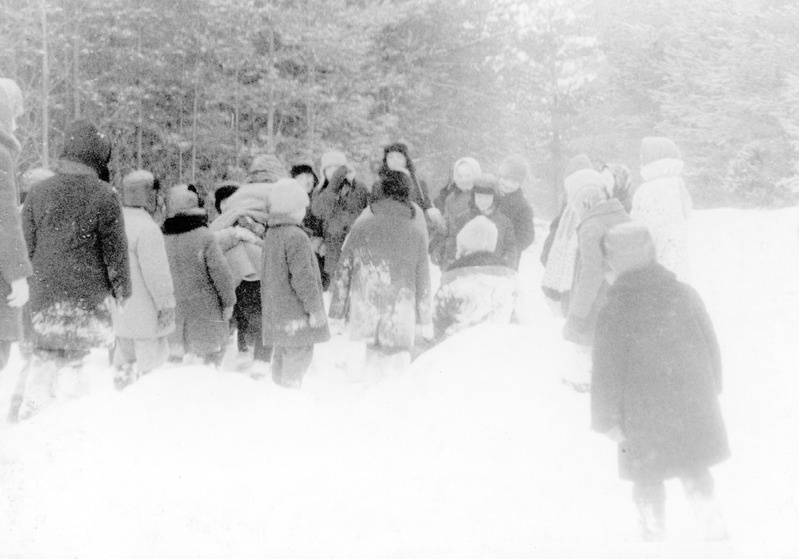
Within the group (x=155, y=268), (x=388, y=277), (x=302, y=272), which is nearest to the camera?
(x=155, y=268)

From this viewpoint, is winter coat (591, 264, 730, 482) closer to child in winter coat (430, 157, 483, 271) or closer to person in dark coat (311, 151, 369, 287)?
child in winter coat (430, 157, 483, 271)

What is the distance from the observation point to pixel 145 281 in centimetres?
645

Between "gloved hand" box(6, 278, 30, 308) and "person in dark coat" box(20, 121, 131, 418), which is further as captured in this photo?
"person in dark coat" box(20, 121, 131, 418)

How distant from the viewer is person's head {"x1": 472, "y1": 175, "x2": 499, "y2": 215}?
26.6ft

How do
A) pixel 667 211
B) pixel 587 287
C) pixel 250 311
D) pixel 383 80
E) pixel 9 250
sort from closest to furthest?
pixel 9 250, pixel 587 287, pixel 667 211, pixel 250 311, pixel 383 80

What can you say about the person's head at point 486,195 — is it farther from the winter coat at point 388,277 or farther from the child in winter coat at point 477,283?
the winter coat at point 388,277

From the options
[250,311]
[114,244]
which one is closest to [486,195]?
[250,311]

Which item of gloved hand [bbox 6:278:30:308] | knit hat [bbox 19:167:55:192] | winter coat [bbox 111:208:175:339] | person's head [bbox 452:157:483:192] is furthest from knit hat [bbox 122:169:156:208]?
person's head [bbox 452:157:483:192]

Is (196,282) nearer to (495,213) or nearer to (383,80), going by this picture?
(495,213)

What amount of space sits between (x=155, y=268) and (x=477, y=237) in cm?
270

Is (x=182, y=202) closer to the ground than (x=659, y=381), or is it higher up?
closer to the ground

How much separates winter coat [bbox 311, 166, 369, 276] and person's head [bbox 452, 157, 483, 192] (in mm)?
1152

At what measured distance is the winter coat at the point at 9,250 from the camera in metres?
4.71

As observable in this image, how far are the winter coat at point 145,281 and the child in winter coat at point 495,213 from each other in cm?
290
